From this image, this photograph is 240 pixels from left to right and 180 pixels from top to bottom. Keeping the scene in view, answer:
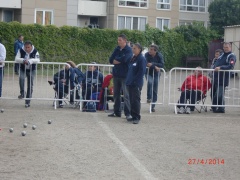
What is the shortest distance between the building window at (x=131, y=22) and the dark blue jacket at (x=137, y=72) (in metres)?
33.6

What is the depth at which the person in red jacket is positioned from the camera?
16875 mm

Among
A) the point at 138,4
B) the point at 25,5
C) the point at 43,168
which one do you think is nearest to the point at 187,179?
the point at 43,168

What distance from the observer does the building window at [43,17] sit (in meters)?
43.7

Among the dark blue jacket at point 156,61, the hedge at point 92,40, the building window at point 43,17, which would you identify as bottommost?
the dark blue jacket at point 156,61

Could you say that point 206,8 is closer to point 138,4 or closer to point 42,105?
point 138,4

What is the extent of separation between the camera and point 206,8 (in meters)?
52.7

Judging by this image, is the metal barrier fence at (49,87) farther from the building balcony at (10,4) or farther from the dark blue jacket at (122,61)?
the building balcony at (10,4)

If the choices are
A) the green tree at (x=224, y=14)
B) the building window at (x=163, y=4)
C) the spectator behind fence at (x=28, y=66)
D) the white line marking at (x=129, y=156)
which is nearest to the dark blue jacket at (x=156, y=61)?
the spectator behind fence at (x=28, y=66)

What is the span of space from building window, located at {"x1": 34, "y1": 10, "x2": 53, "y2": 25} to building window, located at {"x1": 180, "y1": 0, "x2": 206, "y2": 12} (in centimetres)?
1257

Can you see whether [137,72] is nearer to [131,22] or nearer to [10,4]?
[10,4]

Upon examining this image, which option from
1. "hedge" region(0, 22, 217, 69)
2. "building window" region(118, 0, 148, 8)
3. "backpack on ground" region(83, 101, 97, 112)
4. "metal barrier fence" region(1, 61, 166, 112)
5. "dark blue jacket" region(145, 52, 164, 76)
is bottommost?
"backpack on ground" region(83, 101, 97, 112)

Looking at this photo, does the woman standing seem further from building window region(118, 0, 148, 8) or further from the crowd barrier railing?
building window region(118, 0, 148, 8)

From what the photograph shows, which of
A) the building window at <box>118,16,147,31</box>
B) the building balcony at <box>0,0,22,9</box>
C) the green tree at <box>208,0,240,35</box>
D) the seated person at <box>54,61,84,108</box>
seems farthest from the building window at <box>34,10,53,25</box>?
the seated person at <box>54,61,84,108</box>

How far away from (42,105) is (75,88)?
1376 mm
